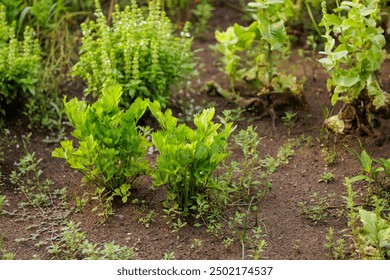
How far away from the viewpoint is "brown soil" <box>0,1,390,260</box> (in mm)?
3512

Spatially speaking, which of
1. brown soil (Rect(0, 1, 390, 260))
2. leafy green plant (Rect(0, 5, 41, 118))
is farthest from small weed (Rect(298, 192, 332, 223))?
leafy green plant (Rect(0, 5, 41, 118))

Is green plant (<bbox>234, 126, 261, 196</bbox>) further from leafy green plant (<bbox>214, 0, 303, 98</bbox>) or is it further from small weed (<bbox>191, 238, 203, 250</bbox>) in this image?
leafy green plant (<bbox>214, 0, 303, 98</bbox>)

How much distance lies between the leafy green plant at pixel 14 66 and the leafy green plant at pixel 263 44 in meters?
1.14

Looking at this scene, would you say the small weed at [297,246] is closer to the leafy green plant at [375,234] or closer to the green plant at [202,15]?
the leafy green plant at [375,234]

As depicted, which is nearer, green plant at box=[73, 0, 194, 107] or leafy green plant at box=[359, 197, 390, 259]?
leafy green plant at box=[359, 197, 390, 259]

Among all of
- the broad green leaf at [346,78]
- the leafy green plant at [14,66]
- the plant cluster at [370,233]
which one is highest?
the broad green leaf at [346,78]

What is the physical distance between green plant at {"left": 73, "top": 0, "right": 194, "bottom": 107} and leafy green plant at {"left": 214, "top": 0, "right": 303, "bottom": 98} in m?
0.29

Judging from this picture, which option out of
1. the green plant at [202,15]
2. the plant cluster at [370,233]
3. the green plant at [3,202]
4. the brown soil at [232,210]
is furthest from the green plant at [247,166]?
the green plant at [202,15]

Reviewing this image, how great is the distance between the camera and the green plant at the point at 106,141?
11.7ft

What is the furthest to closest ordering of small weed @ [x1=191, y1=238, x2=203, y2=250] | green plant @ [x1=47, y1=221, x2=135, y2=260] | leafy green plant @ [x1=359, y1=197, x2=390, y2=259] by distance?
small weed @ [x1=191, y1=238, x2=203, y2=250], green plant @ [x1=47, y1=221, x2=135, y2=260], leafy green plant @ [x1=359, y1=197, x2=390, y2=259]

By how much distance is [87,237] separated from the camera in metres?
3.59

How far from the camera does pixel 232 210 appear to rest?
3.75m

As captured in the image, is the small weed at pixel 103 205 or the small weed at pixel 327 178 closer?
the small weed at pixel 103 205
